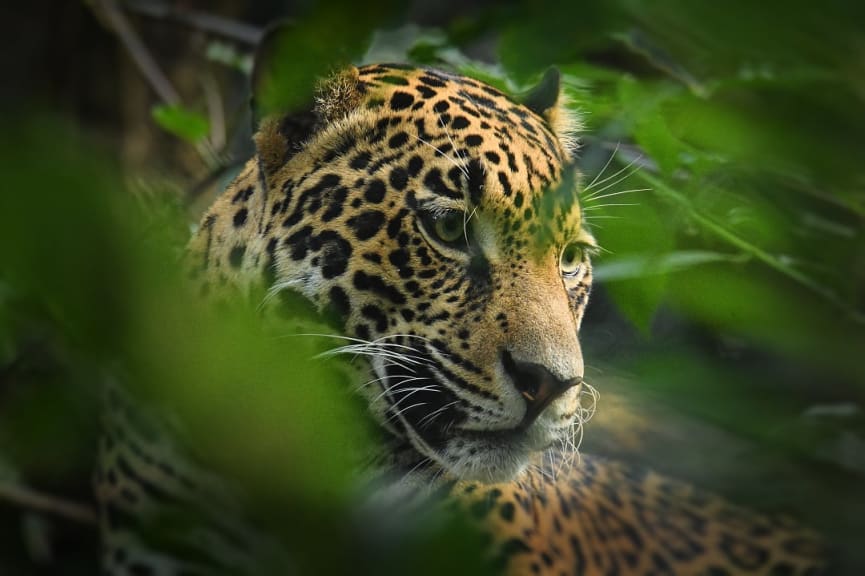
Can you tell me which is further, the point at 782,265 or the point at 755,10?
the point at 782,265

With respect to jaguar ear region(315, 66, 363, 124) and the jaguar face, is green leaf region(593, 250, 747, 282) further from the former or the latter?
jaguar ear region(315, 66, 363, 124)

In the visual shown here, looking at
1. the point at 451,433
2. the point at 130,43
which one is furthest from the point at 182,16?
the point at 451,433

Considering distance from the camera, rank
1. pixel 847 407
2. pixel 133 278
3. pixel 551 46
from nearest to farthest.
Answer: pixel 133 278, pixel 551 46, pixel 847 407

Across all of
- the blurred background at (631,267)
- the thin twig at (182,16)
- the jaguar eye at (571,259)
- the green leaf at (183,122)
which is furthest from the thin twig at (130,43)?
the jaguar eye at (571,259)

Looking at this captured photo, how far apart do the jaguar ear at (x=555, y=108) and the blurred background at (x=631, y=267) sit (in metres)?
0.02

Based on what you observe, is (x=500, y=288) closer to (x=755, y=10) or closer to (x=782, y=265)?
(x=782, y=265)

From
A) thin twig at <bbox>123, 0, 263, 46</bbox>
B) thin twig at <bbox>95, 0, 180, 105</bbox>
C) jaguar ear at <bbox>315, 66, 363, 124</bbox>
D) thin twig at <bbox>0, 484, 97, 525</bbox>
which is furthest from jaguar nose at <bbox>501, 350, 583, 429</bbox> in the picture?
thin twig at <bbox>123, 0, 263, 46</bbox>

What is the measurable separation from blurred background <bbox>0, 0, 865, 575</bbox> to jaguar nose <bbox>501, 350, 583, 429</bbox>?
0.18 feet

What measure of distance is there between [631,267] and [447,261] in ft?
0.67

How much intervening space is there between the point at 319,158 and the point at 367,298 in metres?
0.17

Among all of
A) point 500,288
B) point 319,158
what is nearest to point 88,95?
point 319,158

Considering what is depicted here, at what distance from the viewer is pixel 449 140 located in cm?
89

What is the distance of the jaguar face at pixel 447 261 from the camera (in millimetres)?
757

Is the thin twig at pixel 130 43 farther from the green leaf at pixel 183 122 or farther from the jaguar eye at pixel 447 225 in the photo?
the jaguar eye at pixel 447 225
